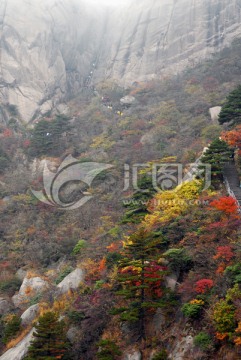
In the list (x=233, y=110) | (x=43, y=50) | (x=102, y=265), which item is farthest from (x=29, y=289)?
(x=43, y=50)

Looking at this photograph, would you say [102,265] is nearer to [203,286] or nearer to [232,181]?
[203,286]

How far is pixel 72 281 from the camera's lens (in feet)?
75.8

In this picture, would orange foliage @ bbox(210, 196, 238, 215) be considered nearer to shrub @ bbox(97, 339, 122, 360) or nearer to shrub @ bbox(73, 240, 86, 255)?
shrub @ bbox(97, 339, 122, 360)

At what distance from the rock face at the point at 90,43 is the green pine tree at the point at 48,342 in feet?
130

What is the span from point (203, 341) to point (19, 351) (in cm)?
907

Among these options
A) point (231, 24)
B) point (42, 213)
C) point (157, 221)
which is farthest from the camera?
point (231, 24)

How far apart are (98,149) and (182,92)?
14325mm

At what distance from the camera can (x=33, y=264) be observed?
27922mm

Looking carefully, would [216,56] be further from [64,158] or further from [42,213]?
[42,213]

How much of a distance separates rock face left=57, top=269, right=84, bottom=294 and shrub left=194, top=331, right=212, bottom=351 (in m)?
9.37

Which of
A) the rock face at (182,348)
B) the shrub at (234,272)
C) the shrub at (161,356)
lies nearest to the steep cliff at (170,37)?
the shrub at (234,272)

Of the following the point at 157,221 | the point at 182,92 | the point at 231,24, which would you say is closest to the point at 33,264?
the point at 157,221

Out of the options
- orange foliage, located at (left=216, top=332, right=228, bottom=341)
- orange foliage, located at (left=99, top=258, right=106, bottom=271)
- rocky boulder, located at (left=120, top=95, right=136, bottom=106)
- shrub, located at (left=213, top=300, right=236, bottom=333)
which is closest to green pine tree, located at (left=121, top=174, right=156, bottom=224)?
orange foliage, located at (left=99, top=258, right=106, bottom=271)

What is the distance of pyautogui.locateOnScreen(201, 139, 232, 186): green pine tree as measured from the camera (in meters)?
24.8
